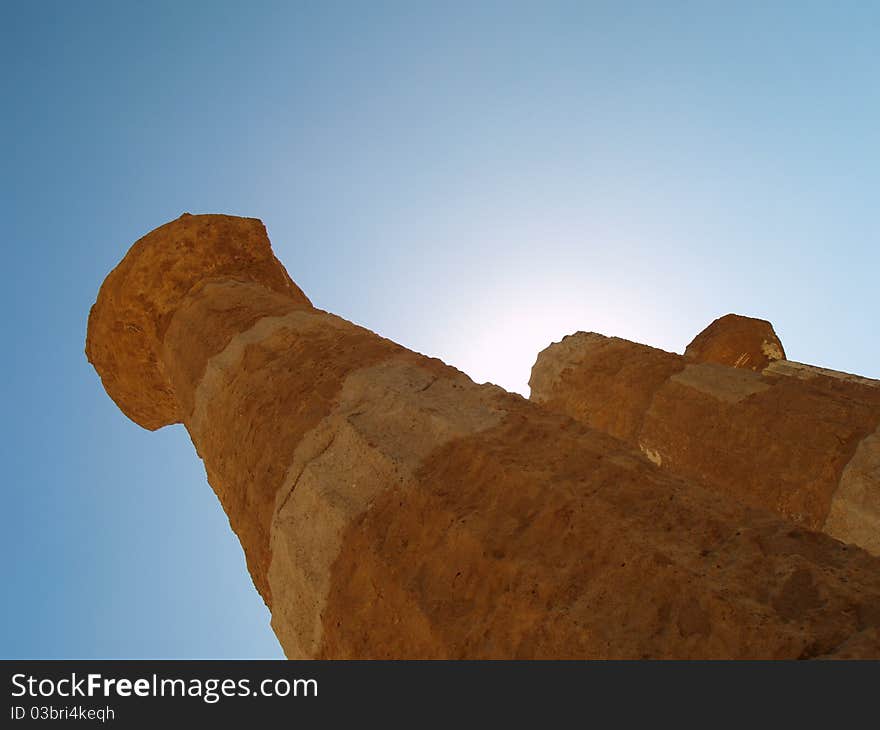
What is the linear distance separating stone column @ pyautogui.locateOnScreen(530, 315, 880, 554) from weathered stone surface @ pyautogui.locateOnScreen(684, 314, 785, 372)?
1.45 m

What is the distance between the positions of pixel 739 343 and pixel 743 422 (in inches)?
158

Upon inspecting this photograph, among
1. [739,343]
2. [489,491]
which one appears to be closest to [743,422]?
[489,491]

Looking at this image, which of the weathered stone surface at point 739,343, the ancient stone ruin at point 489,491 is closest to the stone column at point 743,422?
the ancient stone ruin at point 489,491

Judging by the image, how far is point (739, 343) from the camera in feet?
27.8

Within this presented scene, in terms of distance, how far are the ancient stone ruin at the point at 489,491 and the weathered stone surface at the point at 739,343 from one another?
310 cm

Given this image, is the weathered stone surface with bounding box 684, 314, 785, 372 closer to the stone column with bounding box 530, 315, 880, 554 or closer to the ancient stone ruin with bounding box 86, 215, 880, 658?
the stone column with bounding box 530, 315, 880, 554

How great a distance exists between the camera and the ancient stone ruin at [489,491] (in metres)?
1.87

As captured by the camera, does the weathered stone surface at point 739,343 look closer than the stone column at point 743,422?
No

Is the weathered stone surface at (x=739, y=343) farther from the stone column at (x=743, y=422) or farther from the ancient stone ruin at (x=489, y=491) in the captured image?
the ancient stone ruin at (x=489, y=491)

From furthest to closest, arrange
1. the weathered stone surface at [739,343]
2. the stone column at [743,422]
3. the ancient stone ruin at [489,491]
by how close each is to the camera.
→ the weathered stone surface at [739,343]
the stone column at [743,422]
the ancient stone ruin at [489,491]

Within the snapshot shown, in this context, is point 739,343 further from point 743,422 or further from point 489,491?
point 489,491

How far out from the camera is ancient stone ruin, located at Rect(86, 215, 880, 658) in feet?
6.13

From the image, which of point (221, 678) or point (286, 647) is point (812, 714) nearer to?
point (221, 678)

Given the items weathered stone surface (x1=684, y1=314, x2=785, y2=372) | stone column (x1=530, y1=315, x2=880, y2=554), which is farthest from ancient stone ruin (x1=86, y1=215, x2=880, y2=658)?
weathered stone surface (x1=684, y1=314, x2=785, y2=372)
